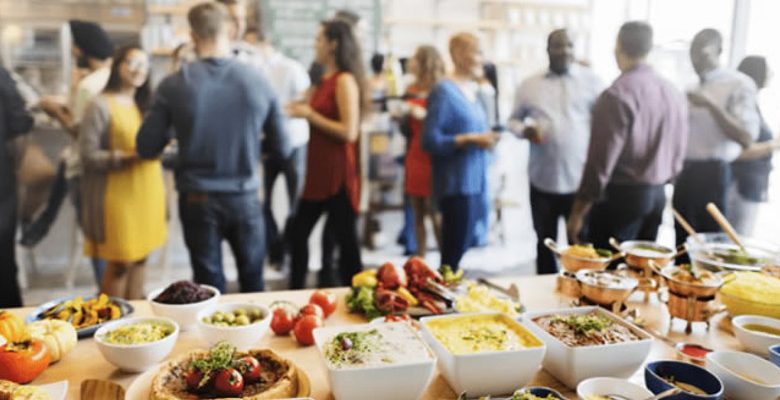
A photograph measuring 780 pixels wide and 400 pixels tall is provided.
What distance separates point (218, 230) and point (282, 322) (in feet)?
4.82

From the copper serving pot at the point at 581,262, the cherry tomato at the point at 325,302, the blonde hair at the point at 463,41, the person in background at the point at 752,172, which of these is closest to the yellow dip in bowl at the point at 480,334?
the cherry tomato at the point at 325,302

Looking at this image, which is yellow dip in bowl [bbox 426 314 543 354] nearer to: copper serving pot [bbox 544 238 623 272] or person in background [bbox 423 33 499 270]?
copper serving pot [bbox 544 238 623 272]

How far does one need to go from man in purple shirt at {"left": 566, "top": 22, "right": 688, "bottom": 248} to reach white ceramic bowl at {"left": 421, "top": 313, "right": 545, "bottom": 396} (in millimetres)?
2164

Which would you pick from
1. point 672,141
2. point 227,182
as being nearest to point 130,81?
point 227,182

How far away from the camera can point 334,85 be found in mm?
3195

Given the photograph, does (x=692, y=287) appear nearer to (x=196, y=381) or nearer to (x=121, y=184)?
(x=196, y=381)

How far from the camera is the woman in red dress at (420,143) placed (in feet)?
11.5

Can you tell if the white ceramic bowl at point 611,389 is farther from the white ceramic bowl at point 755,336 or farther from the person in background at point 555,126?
the person in background at point 555,126

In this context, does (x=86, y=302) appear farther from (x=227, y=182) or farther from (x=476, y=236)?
(x=476, y=236)

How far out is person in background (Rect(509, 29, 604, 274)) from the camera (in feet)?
10.9

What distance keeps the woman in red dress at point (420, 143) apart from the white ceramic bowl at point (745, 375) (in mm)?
2245

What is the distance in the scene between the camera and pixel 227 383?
1.19 m

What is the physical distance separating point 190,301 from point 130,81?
1.77 m

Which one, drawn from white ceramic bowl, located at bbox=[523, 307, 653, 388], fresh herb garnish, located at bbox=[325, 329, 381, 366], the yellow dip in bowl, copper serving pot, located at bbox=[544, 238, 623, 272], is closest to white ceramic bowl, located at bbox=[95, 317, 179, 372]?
fresh herb garnish, located at bbox=[325, 329, 381, 366]
